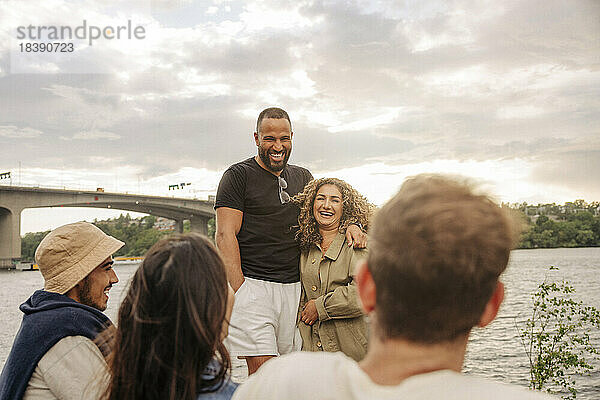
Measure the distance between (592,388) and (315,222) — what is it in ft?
20.2

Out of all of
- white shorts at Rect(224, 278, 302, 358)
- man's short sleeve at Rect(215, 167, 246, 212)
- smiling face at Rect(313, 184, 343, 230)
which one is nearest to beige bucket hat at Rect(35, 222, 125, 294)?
man's short sleeve at Rect(215, 167, 246, 212)

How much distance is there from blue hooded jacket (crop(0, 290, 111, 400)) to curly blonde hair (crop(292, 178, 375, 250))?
1825 mm

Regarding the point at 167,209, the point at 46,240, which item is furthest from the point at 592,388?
the point at 167,209

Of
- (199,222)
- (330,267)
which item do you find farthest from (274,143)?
(199,222)

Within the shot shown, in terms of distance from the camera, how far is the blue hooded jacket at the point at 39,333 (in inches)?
81.1

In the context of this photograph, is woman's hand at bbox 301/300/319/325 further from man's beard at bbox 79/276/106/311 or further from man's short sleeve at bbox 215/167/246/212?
man's beard at bbox 79/276/106/311

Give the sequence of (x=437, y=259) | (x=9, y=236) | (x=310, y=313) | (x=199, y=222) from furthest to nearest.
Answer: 1. (x=199, y=222)
2. (x=9, y=236)
3. (x=310, y=313)
4. (x=437, y=259)

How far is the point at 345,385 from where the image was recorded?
37.8 inches

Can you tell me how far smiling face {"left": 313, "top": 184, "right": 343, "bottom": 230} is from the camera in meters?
3.82

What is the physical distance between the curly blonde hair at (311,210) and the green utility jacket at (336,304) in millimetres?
129

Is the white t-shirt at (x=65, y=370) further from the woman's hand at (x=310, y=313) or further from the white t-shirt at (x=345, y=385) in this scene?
the woman's hand at (x=310, y=313)

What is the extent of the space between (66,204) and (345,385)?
30621 mm

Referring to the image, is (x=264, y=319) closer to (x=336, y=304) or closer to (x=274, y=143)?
(x=336, y=304)

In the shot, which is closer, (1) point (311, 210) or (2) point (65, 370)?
(2) point (65, 370)
